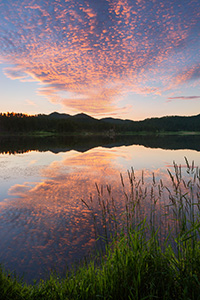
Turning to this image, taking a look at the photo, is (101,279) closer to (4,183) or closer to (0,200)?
(0,200)

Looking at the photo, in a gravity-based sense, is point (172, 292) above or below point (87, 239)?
above

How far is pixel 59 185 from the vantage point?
1453 cm

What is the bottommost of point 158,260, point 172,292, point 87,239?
point 87,239

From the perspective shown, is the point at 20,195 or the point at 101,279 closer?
the point at 101,279

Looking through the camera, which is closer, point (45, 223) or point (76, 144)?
point (45, 223)

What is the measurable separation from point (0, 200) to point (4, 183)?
13.2 ft

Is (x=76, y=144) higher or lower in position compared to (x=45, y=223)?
higher

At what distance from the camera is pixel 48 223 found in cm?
855

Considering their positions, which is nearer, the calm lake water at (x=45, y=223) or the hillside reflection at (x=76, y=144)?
the calm lake water at (x=45, y=223)

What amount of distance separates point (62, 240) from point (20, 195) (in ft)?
20.2

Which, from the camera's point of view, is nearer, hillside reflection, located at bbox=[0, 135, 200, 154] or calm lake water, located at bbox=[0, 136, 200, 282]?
calm lake water, located at bbox=[0, 136, 200, 282]

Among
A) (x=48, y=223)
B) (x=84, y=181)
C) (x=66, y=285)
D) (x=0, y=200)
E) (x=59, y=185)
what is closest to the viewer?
(x=66, y=285)

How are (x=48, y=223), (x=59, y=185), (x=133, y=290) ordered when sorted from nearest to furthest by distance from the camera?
(x=133, y=290)
(x=48, y=223)
(x=59, y=185)

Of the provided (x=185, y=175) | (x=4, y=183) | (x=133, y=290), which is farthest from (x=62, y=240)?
(x=185, y=175)
